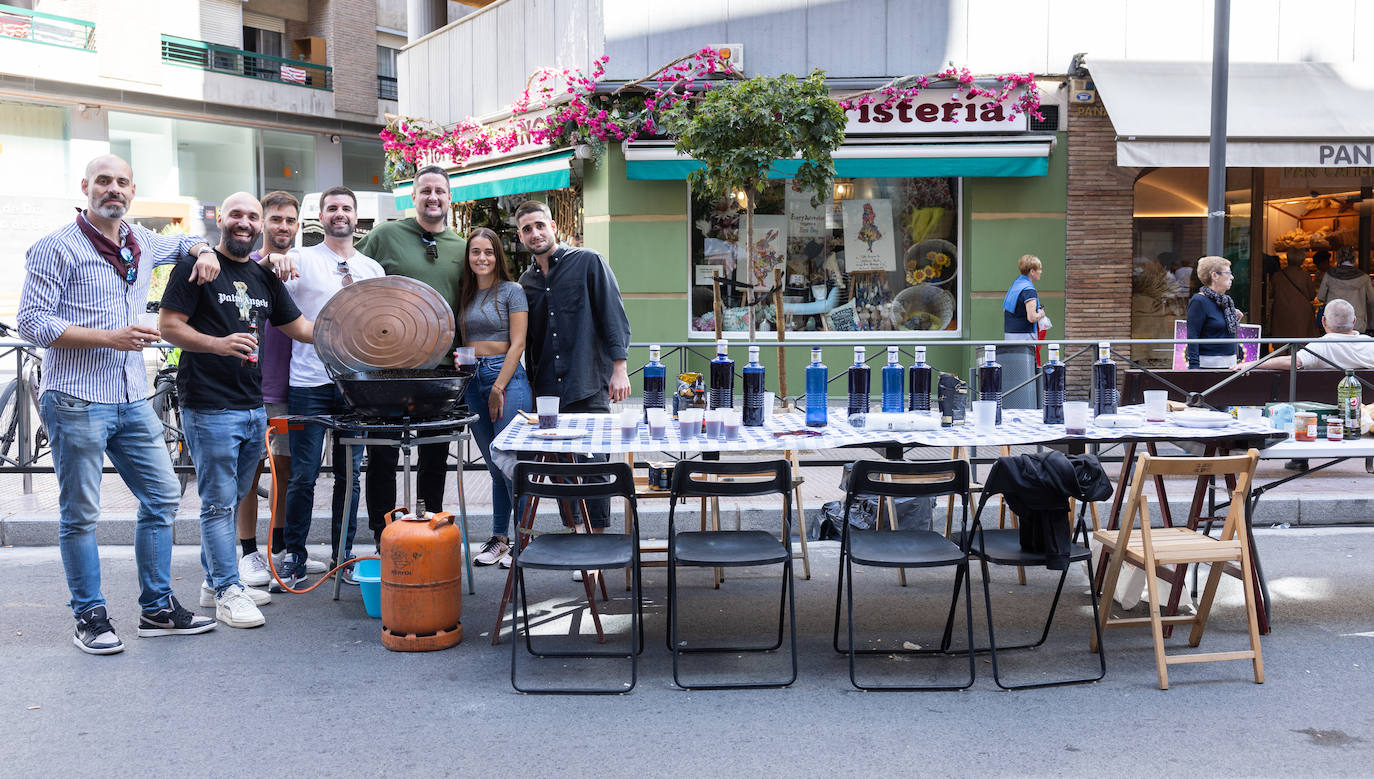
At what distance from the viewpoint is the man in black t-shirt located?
17.1ft

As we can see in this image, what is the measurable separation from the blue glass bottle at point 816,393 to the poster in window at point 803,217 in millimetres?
7578

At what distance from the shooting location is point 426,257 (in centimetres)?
636

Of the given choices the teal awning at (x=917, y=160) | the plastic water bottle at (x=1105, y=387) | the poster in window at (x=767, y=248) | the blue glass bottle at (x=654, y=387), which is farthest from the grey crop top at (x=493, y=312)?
the poster in window at (x=767, y=248)

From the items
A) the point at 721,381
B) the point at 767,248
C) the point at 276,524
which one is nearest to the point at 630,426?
the point at 721,381

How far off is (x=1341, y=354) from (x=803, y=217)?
6051 mm

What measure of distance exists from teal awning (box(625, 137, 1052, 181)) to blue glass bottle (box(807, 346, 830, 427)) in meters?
6.80

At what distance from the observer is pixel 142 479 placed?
16.4 ft

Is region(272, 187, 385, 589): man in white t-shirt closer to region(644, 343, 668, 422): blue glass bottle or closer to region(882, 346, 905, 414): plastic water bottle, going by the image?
region(644, 343, 668, 422): blue glass bottle

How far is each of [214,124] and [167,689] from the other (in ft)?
83.5

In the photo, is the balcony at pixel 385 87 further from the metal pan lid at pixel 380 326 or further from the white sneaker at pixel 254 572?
the metal pan lid at pixel 380 326

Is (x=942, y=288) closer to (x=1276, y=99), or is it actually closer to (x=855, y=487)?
(x=1276, y=99)

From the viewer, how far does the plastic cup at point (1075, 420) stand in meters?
5.14

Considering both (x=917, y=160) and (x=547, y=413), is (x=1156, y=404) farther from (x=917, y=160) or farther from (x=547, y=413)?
(x=917, y=160)

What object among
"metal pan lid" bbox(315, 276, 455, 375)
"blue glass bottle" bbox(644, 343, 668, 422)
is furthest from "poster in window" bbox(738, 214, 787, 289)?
"metal pan lid" bbox(315, 276, 455, 375)
